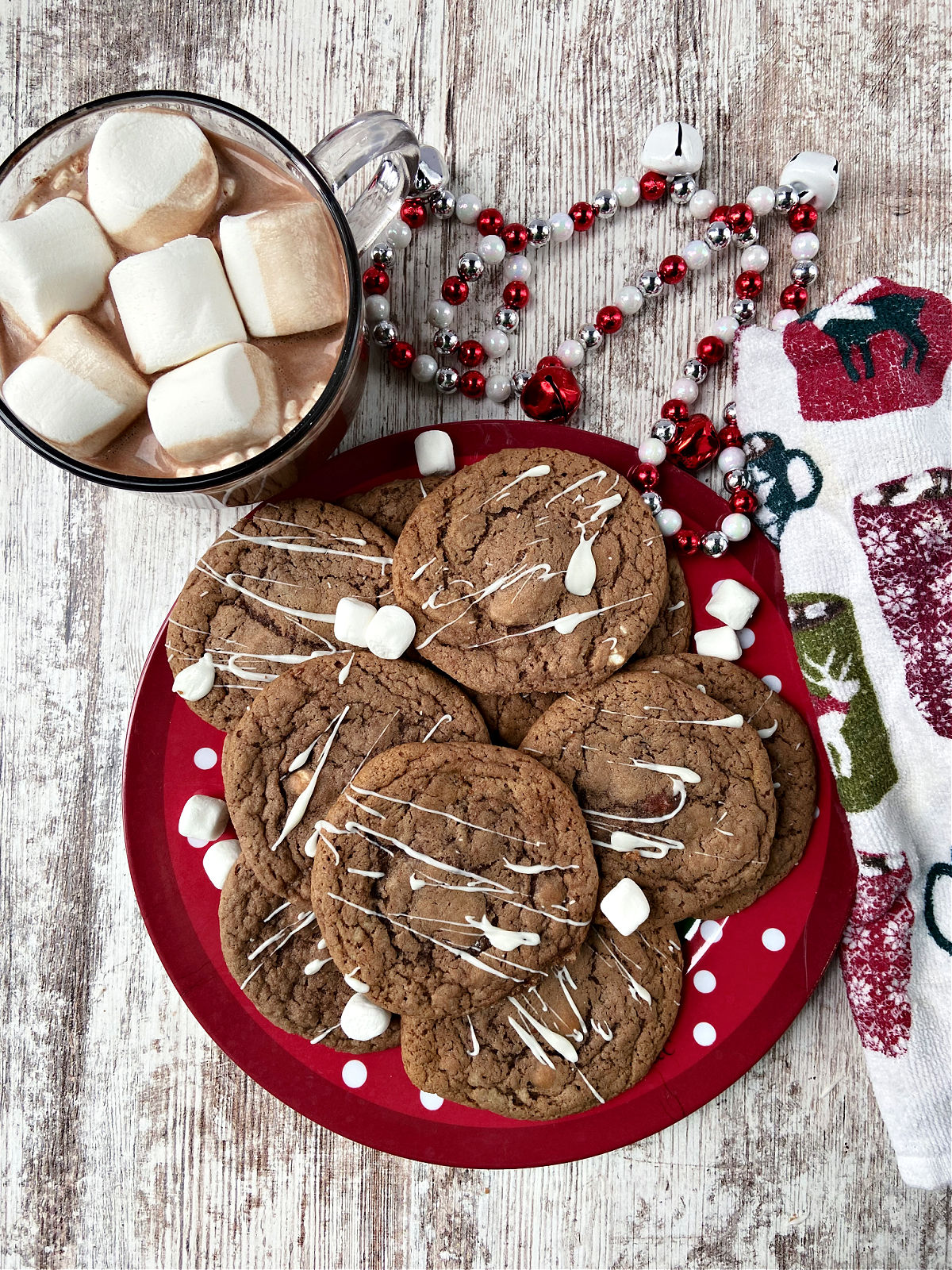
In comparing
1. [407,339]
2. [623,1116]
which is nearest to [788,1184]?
[623,1116]

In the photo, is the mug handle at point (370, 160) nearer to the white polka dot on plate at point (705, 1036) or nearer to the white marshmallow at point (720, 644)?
the white marshmallow at point (720, 644)

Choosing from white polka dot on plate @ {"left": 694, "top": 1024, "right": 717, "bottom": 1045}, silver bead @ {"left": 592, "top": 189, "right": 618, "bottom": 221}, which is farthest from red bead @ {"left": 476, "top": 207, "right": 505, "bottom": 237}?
white polka dot on plate @ {"left": 694, "top": 1024, "right": 717, "bottom": 1045}

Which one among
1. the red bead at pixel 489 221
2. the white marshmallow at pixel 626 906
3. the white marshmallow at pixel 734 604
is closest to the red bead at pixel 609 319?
the red bead at pixel 489 221

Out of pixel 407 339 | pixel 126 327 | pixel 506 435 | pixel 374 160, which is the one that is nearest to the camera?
pixel 126 327

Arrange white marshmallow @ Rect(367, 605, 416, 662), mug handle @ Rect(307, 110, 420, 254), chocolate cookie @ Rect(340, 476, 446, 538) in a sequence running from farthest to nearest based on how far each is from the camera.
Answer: chocolate cookie @ Rect(340, 476, 446, 538)
white marshmallow @ Rect(367, 605, 416, 662)
mug handle @ Rect(307, 110, 420, 254)

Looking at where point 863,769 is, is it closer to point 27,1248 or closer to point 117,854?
point 117,854

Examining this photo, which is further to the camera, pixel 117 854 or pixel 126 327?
pixel 117 854

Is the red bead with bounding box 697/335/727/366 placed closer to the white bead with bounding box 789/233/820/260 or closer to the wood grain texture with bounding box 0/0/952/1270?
the wood grain texture with bounding box 0/0/952/1270
